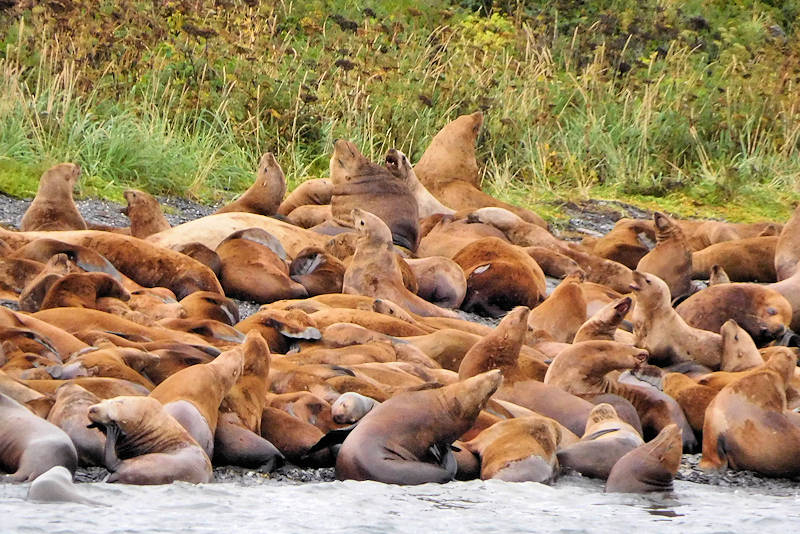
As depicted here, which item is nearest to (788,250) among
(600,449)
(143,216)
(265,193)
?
(265,193)

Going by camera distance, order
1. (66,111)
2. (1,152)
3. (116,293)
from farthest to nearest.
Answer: (66,111) → (1,152) → (116,293)

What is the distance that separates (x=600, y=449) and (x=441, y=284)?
4.05 metres

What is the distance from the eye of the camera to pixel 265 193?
450 inches

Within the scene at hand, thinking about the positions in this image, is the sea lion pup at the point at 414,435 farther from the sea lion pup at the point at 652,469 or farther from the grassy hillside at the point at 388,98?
the grassy hillside at the point at 388,98

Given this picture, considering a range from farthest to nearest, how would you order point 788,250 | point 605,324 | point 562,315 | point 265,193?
1. point 265,193
2. point 788,250
3. point 562,315
4. point 605,324

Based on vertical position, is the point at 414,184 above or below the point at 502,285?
above

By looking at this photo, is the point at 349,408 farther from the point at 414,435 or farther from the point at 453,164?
the point at 453,164

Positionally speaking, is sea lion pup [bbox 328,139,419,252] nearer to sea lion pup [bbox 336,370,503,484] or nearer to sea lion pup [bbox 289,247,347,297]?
sea lion pup [bbox 289,247,347,297]

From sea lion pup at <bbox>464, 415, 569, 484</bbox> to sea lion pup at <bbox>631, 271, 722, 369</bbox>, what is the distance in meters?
2.58

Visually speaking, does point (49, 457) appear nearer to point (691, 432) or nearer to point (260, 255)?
point (691, 432)

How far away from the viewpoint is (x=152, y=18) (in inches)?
597

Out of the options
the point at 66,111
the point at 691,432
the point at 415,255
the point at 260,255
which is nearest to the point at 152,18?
the point at 66,111

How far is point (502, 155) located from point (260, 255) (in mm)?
7258

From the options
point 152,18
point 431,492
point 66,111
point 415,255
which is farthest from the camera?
point 152,18
